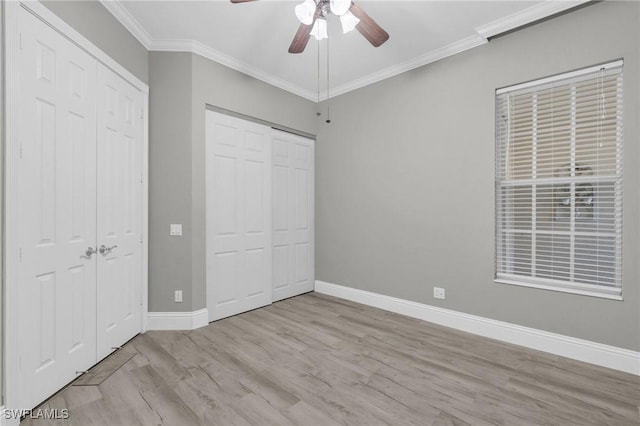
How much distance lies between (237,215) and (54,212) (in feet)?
5.80

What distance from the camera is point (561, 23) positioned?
99.2 inches

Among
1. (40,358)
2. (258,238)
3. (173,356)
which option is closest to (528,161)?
(258,238)

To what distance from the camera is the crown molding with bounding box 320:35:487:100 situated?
118 inches

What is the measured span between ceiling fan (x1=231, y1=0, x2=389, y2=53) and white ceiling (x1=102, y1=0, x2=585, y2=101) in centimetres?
39

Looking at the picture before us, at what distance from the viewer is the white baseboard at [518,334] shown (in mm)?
2301

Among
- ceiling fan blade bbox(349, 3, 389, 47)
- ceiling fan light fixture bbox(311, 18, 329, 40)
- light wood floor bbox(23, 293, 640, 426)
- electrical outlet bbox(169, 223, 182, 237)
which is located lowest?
light wood floor bbox(23, 293, 640, 426)

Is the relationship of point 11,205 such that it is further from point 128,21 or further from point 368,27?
point 368,27

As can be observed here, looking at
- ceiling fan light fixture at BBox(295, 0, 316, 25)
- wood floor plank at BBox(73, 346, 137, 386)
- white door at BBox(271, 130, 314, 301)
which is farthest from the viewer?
white door at BBox(271, 130, 314, 301)

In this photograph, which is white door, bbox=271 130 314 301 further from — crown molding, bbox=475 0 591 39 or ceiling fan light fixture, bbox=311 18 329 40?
crown molding, bbox=475 0 591 39

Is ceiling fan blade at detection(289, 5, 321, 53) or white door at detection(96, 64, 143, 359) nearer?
ceiling fan blade at detection(289, 5, 321, 53)

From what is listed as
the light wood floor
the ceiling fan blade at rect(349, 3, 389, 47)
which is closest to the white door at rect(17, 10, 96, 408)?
the light wood floor

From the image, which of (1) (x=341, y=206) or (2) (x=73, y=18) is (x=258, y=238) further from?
(2) (x=73, y=18)

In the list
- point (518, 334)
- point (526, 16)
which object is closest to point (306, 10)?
point (526, 16)

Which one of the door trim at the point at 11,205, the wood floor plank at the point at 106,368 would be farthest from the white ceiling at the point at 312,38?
the wood floor plank at the point at 106,368
